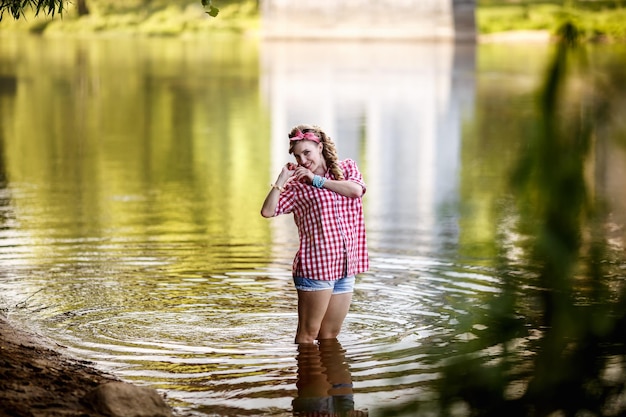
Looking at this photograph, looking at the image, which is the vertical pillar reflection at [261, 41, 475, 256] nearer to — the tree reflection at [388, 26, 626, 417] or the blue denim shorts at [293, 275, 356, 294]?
the tree reflection at [388, 26, 626, 417]

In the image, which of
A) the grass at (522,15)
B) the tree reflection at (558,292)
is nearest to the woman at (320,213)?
the tree reflection at (558,292)

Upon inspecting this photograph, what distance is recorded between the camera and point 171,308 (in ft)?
27.1

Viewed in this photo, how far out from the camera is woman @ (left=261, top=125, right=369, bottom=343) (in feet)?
21.3

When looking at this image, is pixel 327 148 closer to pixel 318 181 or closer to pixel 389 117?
pixel 318 181

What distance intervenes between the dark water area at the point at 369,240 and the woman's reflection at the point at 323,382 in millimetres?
16

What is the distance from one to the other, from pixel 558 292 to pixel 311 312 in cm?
483

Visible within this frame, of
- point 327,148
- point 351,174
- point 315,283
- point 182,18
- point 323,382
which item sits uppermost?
point 182,18

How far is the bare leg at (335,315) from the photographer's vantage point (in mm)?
6777

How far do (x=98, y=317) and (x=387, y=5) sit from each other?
60.5 meters

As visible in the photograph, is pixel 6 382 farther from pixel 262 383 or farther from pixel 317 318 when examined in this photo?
pixel 317 318

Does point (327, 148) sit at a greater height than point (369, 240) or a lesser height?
greater

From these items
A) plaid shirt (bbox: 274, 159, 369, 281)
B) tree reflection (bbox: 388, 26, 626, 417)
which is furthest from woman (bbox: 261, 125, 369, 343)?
tree reflection (bbox: 388, 26, 626, 417)

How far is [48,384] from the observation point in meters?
5.65

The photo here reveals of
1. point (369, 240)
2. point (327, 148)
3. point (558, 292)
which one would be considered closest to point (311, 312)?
point (327, 148)
